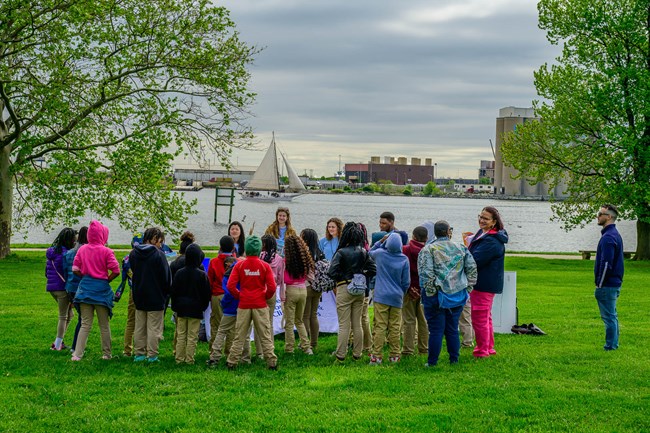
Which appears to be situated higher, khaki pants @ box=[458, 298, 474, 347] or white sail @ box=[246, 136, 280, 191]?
white sail @ box=[246, 136, 280, 191]

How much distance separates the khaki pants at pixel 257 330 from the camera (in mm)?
9227

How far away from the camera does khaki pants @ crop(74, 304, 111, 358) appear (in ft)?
31.6

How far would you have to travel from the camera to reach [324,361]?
32.0ft

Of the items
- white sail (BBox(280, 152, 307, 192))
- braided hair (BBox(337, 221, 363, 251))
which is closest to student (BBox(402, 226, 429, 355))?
braided hair (BBox(337, 221, 363, 251))

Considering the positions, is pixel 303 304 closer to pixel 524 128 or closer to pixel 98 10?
pixel 98 10

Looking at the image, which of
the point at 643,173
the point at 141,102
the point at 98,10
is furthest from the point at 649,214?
the point at 98,10

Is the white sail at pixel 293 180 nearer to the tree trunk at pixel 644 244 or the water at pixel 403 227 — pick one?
the water at pixel 403 227

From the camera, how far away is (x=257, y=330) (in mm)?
9312

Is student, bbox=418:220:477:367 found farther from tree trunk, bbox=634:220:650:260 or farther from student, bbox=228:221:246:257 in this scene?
tree trunk, bbox=634:220:650:260

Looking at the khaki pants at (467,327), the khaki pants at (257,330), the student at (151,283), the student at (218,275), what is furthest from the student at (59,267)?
the khaki pants at (467,327)

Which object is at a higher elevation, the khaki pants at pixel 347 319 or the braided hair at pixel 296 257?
the braided hair at pixel 296 257

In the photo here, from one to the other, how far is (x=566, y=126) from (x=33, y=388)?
92.6 ft

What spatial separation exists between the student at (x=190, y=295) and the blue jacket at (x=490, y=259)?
12.0 ft

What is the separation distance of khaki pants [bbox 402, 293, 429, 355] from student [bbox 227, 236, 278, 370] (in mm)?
1999
